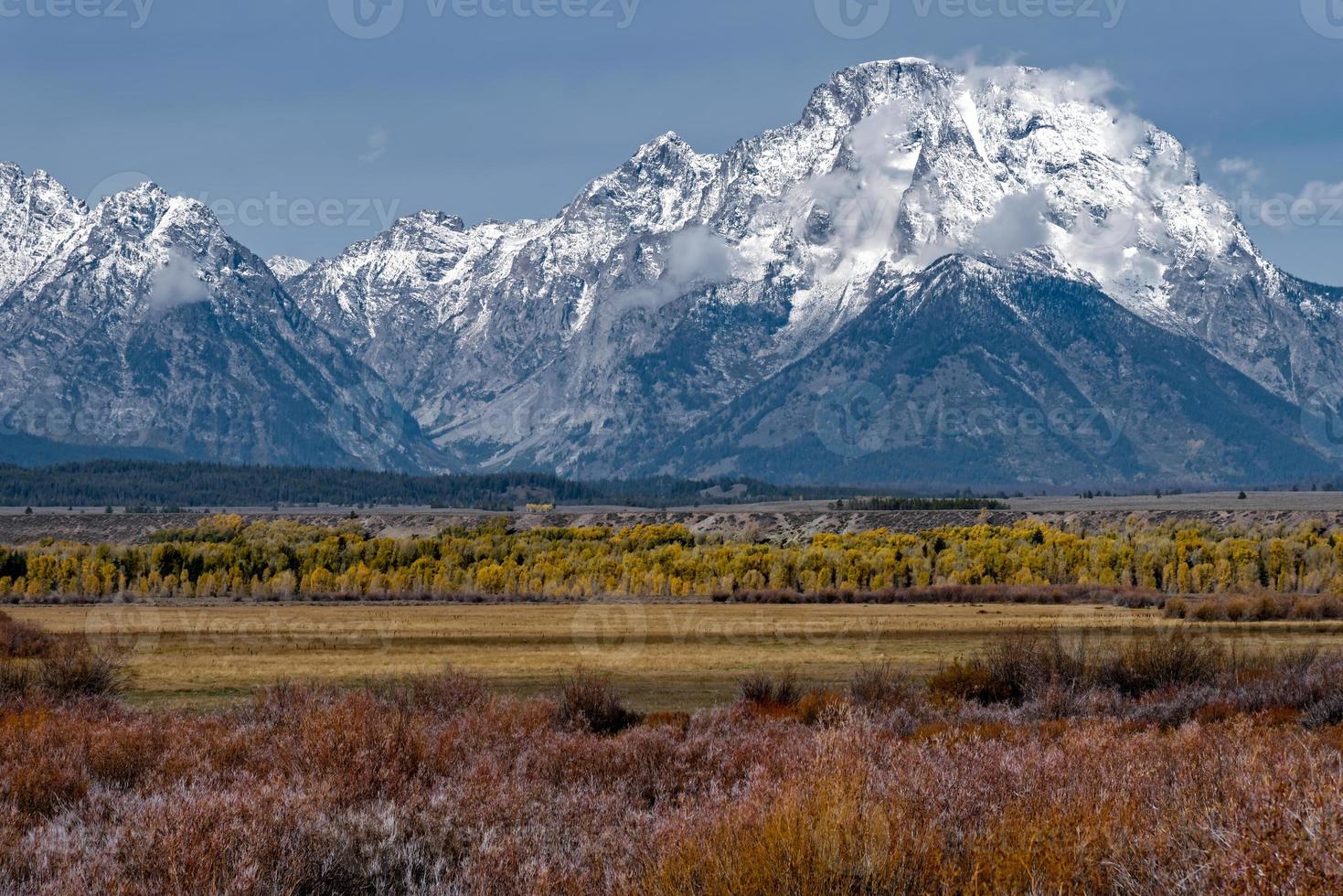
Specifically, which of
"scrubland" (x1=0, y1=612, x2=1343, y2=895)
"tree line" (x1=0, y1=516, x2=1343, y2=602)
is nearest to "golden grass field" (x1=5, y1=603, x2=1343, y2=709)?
"scrubland" (x1=0, y1=612, x2=1343, y2=895)

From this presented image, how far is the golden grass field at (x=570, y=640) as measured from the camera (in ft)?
125

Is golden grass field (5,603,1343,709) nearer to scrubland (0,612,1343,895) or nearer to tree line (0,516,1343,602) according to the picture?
scrubland (0,612,1343,895)

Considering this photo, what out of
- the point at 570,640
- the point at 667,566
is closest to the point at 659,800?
the point at 570,640

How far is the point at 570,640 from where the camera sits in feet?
181

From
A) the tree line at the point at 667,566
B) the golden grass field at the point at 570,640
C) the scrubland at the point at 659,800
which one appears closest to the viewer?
the scrubland at the point at 659,800

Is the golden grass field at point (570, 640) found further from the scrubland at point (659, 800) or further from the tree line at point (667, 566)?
the tree line at point (667, 566)

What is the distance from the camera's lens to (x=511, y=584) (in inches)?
4043

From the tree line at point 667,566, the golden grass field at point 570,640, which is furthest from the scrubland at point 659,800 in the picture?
the tree line at point 667,566

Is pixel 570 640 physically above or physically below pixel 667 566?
above

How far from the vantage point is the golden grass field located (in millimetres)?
38250

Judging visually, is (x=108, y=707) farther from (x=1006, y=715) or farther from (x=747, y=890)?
(x=747, y=890)

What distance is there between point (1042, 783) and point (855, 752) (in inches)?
85.1

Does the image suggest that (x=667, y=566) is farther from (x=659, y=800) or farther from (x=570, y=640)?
(x=659, y=800)

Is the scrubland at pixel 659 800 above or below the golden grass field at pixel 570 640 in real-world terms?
above
